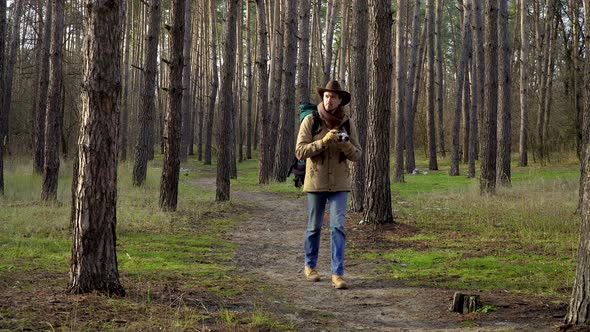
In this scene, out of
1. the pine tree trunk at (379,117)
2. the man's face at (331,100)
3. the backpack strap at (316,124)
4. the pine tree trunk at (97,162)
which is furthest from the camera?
the pine tree trunk at (379,117)

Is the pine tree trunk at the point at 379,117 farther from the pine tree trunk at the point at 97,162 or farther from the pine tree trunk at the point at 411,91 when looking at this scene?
the pine tree trunk at the point at 411,91

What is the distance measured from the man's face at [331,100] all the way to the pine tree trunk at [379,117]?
4.70 metres

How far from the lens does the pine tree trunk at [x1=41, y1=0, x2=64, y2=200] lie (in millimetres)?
13883

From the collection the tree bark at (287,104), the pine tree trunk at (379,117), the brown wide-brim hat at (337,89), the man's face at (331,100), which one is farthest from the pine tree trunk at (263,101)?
the man's face at (331,100)

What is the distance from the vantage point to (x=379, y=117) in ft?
39.6

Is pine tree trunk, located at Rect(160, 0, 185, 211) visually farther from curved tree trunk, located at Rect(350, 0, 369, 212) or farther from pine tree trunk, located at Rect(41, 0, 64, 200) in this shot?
curved tree trunk, located at Rect(350, 0, 369, 212)

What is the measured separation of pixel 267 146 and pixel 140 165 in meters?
5.03

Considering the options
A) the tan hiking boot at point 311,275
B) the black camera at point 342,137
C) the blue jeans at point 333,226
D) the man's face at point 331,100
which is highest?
the man's face at point 331,100

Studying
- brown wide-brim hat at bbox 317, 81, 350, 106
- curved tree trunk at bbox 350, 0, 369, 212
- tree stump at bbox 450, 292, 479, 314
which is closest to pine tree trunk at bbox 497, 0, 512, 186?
curved tree trunk at bbox 350, 0, 369, 212

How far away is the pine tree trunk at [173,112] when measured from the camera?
45.8 ft

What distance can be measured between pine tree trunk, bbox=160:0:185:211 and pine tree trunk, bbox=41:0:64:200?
242cm

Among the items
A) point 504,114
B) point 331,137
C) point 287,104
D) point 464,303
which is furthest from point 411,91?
point 464,303

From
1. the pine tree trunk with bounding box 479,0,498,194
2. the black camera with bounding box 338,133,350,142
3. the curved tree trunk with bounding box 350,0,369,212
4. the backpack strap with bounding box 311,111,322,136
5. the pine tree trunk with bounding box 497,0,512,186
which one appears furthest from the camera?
the pine tree trunk with bounding box 497,0,512,186

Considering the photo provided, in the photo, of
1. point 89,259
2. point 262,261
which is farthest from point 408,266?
point 89,259
